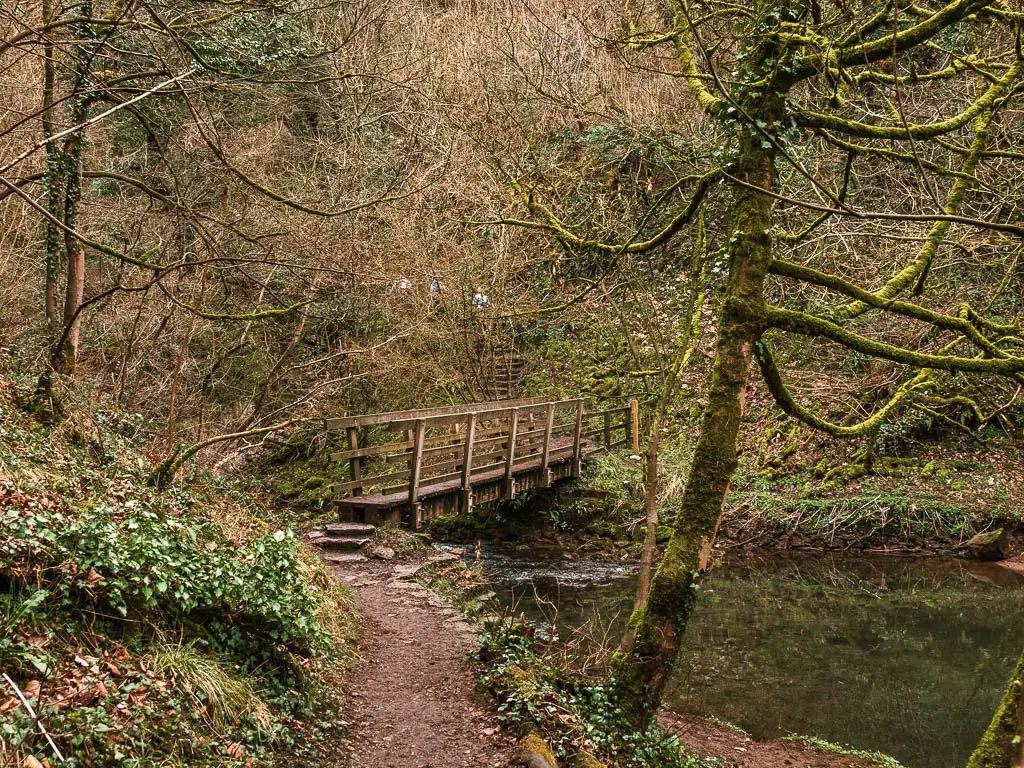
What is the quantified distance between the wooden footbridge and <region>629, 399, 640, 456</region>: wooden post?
3cm

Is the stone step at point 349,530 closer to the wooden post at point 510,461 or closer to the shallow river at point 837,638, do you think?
the shallow river at point 837,638

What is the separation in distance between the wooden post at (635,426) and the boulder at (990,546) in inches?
269

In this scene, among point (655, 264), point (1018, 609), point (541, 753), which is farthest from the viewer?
point (655, 264)

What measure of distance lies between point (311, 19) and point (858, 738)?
15.9 metres

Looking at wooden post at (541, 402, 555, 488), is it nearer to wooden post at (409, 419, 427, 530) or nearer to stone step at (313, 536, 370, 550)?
wooden post at (409, 419, 427, 530)

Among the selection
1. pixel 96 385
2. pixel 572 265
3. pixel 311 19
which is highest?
pixel 311 19

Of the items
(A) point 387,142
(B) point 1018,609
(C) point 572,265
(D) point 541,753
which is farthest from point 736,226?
(A) point 387,142

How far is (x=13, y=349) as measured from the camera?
852 cm

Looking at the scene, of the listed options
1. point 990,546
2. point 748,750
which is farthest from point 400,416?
point 990,546

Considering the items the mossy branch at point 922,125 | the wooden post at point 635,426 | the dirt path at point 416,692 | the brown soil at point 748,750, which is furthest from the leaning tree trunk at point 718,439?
the wooden post at point 635,426

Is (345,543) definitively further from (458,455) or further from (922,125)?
(922,125)

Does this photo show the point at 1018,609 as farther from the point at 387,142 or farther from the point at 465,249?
the point at 387,142

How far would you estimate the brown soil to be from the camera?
7.20 meters

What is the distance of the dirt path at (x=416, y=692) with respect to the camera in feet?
16.3
